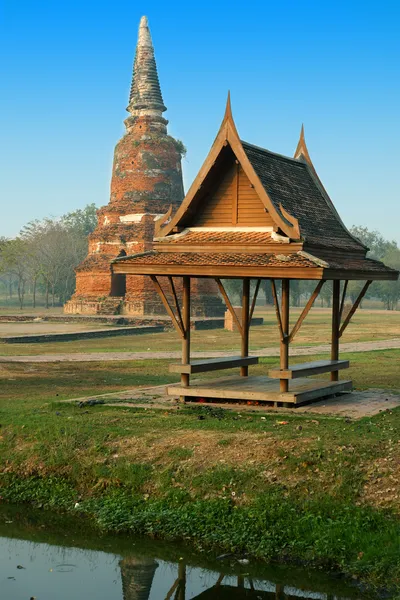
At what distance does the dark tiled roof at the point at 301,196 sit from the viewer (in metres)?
13.9

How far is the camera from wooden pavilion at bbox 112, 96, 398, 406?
511 inches

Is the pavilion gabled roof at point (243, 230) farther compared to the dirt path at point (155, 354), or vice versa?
the dirt path at point (155, 354)

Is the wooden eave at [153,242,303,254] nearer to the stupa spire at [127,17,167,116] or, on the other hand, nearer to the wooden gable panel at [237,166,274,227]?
the wooden gable panel at [237,166,274,227]

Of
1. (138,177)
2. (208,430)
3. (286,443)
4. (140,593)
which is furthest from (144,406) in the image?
(138,177)

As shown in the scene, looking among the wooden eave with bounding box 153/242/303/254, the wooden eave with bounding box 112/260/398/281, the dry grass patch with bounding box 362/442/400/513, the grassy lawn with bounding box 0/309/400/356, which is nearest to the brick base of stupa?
the grassy lawn with bounding box 0/309/400/356

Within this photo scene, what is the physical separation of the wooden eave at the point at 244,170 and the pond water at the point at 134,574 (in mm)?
5561

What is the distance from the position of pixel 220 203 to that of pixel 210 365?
264 centimetres

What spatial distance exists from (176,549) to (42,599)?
1.69 meters

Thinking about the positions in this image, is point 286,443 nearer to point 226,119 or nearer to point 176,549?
point 176,549

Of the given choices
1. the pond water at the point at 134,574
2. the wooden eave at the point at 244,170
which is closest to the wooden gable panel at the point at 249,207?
the wooden eave at the point at 244,170

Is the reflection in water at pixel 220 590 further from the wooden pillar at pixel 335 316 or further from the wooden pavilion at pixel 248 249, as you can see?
the wooden pillar at pixel 335 316

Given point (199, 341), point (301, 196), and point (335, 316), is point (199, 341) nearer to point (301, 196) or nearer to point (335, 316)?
point (301, 196)

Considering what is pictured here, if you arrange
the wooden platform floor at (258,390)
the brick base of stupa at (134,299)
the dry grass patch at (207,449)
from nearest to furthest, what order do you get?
the dry grass patch at (207,449) → the wooden platform floor at (258,390) → the brick base of stupa at (134,299)

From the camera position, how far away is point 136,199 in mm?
44562
